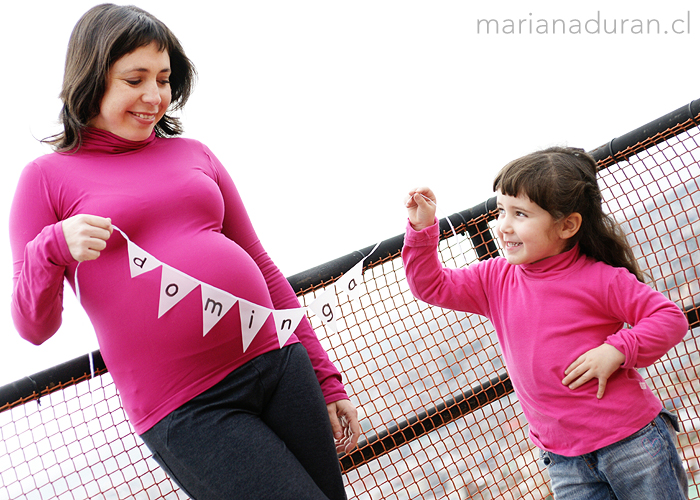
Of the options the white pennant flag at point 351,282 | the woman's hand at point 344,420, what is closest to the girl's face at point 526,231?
the white pennant flag at point 351,282

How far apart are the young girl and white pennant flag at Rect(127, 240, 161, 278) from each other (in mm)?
700

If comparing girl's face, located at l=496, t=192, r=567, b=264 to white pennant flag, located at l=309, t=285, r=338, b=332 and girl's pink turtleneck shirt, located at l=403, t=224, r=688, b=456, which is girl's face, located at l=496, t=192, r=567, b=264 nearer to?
girl's pink turtleneck shirt, located at l=403, t=224, r=688, b=456

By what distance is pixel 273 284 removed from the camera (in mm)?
1387

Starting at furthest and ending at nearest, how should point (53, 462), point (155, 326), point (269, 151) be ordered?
point (269, 151) → point (53, 462) → point (155, 326)

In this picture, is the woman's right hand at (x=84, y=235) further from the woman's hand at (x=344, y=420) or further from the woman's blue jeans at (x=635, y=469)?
the woman's blue jeans at (x=635, y=469)

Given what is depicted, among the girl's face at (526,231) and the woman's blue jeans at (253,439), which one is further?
the girl's face at (526,231)

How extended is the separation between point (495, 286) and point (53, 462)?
1.37 meters

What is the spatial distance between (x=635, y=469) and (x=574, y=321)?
14.9 inches

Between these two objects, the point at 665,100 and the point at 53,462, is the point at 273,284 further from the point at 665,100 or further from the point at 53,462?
the point at 665,100

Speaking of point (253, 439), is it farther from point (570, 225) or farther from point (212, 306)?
point (570, 225)

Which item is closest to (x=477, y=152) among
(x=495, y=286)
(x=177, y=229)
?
(x=495, y=286)

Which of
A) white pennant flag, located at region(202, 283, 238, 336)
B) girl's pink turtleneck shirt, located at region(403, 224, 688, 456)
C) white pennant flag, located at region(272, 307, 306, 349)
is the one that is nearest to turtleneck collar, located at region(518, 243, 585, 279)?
girl's pink turtleneck shirt, located at region(403, 224, 688, 456)

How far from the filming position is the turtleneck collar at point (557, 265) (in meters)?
1.39

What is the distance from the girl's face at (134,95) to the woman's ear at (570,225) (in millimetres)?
1079
